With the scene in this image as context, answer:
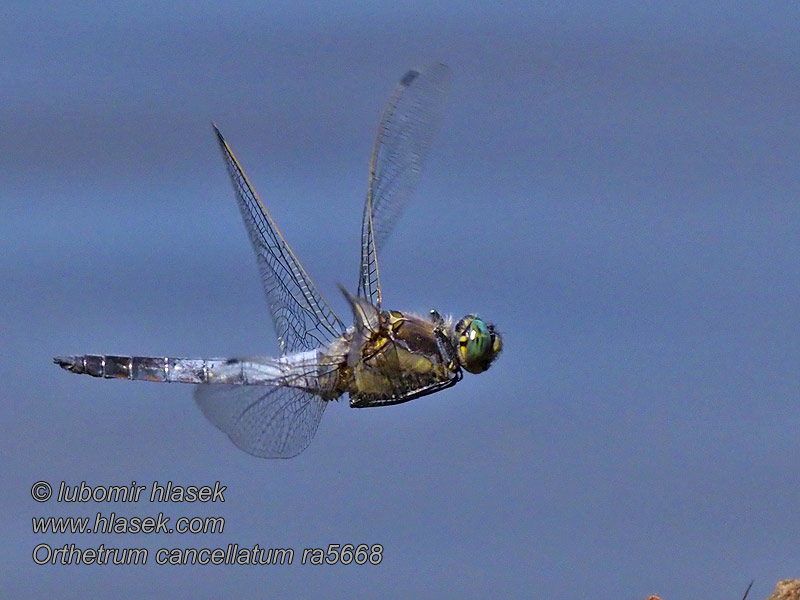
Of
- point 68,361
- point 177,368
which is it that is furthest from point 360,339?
point 68,361

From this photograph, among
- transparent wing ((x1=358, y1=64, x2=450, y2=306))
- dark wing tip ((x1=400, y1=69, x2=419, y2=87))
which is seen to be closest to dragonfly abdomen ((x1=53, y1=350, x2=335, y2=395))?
transparent wing ((x1=358, y1=64, x2=450, y2=306))

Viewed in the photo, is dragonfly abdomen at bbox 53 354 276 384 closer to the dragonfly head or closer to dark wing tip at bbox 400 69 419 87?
the dragonfly head

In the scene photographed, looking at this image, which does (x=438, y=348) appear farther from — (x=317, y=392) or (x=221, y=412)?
(x=221, y=412)

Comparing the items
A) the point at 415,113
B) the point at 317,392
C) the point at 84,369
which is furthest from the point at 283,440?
the point at 415,113

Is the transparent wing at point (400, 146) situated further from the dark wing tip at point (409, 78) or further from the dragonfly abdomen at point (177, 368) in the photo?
the dragonfly abdomen at point (177, 368)

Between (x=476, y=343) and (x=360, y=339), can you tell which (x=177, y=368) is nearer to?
(x=360, y=339)

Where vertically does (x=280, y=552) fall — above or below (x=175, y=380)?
below
